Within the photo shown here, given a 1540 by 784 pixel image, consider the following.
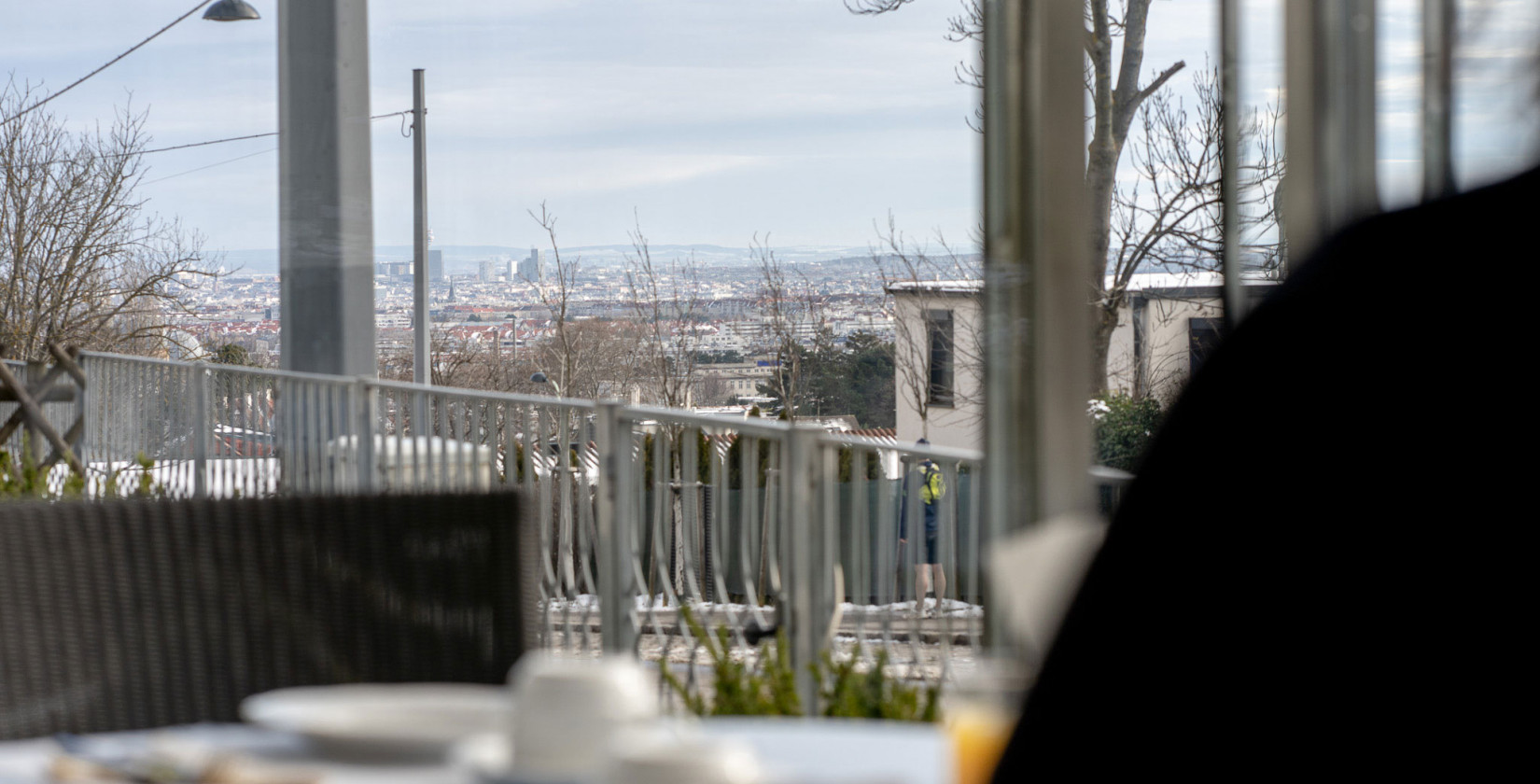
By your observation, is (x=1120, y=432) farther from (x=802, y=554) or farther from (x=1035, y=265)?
(x=1035, y=265)

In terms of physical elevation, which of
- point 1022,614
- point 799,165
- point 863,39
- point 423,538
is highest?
point 863,39

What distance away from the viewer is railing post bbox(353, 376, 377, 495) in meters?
4.52

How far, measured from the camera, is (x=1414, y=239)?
29 cm

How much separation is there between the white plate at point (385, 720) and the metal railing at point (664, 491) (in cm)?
168

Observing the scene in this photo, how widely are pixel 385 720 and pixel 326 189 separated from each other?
3.95 metres

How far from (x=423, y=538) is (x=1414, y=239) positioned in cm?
167

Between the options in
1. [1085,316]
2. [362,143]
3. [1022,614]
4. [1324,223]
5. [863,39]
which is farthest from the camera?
[863,39]

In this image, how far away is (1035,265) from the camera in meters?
1.25

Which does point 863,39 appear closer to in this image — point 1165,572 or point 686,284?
point 686,284

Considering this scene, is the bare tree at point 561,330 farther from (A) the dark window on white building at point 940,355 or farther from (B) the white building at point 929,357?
(A) the dark window on white building at point 940,355

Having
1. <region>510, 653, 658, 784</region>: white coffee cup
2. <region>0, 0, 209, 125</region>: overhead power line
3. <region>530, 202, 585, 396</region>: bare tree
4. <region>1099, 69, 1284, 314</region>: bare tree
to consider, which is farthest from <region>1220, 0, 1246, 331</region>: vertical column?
<region>530, 202, 585, 396</region>: bare tree

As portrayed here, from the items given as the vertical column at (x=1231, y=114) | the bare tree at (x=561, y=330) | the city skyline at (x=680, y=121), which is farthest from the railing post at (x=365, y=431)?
the bare tree at (x=561, y=330)

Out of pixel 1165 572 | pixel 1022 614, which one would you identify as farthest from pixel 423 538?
Result: pixel 1165 572

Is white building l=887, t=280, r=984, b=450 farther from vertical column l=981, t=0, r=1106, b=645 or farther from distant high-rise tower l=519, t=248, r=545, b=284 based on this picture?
vertical column l=981, t=0, r=1106, b=645
